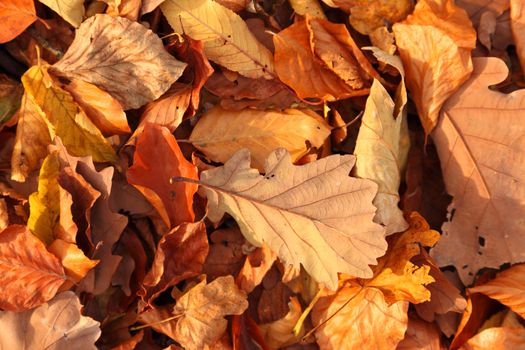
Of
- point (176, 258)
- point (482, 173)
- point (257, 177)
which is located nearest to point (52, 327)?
point (176, 258)

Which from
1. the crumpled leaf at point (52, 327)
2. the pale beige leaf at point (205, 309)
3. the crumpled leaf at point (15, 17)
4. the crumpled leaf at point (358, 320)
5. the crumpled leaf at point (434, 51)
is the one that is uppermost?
the crumpled leaf at point (15, 17)

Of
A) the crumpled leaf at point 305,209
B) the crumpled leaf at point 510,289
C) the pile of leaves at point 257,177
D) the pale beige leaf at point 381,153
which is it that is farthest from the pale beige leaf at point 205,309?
the crumpled leaf at point 510,289

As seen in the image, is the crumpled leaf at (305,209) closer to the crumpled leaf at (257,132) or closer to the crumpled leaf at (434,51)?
the crumpled leaf at (257,132)

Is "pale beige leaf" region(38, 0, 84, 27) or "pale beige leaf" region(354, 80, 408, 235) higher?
"pale beige leaf" region(38, 0, 84, 27)

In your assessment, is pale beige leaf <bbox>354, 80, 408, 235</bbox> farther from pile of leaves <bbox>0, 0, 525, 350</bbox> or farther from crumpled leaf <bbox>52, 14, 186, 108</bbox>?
crumpled leaf <bbox>52, 14, 186, 108</bbox>

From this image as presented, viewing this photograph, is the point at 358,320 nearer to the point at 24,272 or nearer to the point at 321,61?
the point at 321,61

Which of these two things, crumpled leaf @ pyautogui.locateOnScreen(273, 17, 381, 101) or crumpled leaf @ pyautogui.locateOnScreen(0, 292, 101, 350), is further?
crumpled leaf @ pyautogui.locateOnScreen(273, 17, 381, 101)

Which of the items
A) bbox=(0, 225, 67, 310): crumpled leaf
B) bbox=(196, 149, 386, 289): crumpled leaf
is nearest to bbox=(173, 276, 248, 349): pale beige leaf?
bbox=(196, 149, 386, 289): crumpled leaf

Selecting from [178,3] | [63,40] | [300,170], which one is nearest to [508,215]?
[300,170]
